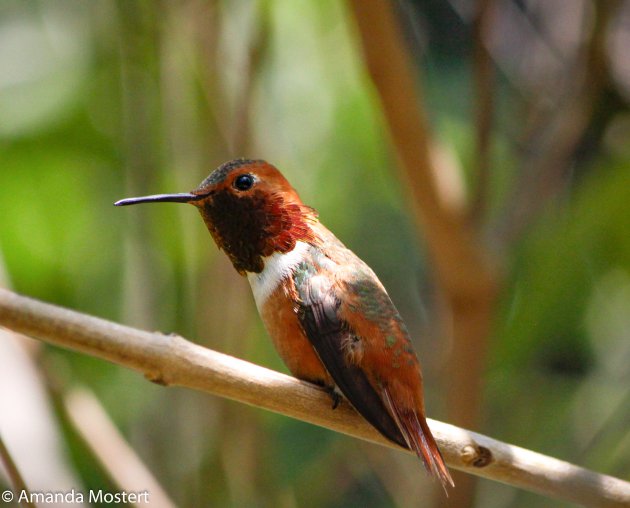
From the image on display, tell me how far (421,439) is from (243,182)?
2.43 ft

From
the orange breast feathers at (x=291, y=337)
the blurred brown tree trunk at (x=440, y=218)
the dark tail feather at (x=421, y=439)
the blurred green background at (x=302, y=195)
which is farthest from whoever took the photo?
the blurred green background at (x=302, y=195)

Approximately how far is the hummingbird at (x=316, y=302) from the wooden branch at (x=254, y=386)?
0.18 ft

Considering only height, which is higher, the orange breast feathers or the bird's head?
the bird's head

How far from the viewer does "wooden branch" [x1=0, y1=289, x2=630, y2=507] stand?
1.26 meters

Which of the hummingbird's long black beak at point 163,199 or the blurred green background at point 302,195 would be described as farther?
the blurred green background at point 302,195

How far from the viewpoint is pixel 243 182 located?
2.04 meters

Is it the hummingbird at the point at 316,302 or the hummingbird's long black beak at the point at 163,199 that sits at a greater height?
the hummingbird's long black beak at the point at 163,199

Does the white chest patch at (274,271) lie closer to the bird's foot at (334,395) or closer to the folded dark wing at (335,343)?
the folded dark wing at (335,343)

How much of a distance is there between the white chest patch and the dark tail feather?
14.7 inches

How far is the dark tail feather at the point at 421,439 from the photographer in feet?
5.48

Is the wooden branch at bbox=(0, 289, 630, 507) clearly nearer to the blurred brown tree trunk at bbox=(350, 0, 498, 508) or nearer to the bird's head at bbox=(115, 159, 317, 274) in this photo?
the bird's head at bbox=(115, 159, 317, 274)

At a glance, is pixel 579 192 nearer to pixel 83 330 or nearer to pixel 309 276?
pixel 309 276

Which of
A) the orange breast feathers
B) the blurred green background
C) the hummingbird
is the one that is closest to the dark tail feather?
the hummingbird

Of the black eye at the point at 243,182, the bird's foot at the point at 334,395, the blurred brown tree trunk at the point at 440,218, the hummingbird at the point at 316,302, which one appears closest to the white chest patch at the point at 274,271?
the hummingbird at the point at 316,302
